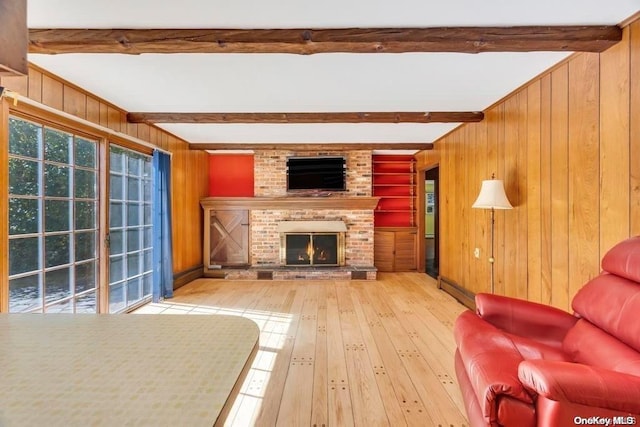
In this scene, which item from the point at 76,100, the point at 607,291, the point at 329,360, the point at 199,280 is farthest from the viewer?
the point at 199,280

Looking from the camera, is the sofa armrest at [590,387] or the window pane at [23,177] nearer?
the sofa armrest at [590,387]

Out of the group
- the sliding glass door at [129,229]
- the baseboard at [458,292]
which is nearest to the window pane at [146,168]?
the sliding glass door at [129,229]

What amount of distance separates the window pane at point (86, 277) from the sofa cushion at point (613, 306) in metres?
4.10

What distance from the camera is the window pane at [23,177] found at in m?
2.41

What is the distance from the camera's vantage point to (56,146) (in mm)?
2824

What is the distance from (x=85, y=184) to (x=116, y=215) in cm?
55

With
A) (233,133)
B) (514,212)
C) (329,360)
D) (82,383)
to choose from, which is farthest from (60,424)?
(233,133)

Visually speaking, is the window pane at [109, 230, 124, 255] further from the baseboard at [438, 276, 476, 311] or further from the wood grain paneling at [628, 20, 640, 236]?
the wood grain paneling at [628, 20, 640, 236]

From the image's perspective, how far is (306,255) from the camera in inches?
224

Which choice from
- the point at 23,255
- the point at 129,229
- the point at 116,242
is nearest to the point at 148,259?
the point at 129,229

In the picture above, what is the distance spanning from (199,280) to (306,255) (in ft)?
6.23

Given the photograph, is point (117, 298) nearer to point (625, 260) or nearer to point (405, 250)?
point (625, 260)

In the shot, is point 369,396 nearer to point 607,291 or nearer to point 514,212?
point 607,291

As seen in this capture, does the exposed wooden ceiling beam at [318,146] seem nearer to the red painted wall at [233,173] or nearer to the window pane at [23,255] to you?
the red painted wall at [233,173]
